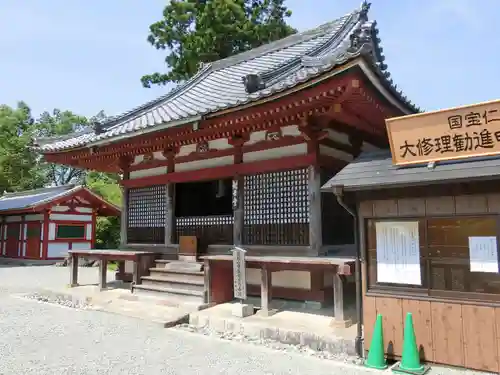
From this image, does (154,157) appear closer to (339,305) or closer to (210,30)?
(339,305)

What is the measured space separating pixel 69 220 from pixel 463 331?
2201 centimetres

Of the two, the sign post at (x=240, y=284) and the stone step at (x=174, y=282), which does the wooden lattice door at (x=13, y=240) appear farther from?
the sign post at (x=240, y=284)

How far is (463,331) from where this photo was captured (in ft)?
15.7

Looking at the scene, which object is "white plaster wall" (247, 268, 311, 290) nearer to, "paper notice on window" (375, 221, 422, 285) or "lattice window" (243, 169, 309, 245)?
"lattice window" (243, 169, 309, 245)

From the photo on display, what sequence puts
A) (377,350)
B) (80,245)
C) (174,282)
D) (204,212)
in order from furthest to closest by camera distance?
(80,245), (204,212), (174,282), (377,350)

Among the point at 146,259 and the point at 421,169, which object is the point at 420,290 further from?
the point at 146,259

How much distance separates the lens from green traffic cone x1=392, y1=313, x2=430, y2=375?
4.81 m

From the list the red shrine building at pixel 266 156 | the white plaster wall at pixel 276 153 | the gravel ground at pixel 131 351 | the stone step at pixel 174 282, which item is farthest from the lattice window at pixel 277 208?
the gravel ground at pixel 131 351

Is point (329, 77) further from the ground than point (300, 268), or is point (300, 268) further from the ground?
point (329, 77)

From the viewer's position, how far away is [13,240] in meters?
23.5

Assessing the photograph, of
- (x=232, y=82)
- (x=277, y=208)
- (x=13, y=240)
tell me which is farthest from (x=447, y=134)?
(x=13, y=240)

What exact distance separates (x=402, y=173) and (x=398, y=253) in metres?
1.06

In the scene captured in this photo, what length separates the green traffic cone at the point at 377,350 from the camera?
5082 millimetres

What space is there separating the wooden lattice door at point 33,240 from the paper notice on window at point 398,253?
20.9m
